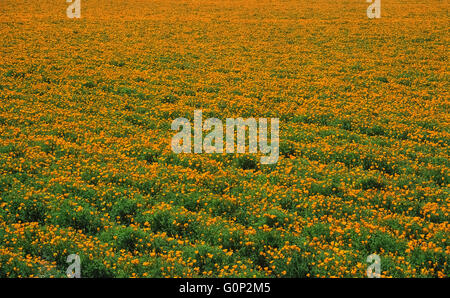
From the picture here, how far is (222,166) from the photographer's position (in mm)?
10258

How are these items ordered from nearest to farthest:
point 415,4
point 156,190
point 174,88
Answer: point 156,190 → point 174,88 → point 415,4

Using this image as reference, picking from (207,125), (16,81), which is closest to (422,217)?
(207,125)

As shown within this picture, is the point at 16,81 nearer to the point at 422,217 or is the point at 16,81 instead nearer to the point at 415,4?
the point at 422,217

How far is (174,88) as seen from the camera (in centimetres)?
1708

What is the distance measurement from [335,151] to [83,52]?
17766 mm

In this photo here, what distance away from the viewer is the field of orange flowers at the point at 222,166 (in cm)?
683

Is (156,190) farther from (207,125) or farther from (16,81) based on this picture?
(16,81)

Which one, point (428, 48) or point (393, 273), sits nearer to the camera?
point (393, 273)

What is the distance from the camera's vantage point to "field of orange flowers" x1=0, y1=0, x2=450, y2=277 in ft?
22.4

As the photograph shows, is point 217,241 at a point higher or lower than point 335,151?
lower
